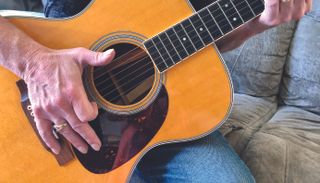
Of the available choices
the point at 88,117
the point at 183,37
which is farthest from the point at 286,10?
the point at 88,117

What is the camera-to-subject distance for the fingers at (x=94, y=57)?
83 centimetres

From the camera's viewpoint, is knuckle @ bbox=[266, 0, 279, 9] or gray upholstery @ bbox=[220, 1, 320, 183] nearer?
knuckle @ bbox=[266, 0, 279, 9]

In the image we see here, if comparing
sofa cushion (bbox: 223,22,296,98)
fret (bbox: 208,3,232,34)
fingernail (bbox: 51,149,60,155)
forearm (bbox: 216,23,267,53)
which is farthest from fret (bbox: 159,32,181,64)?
sofa cushion (bbox: 223,22,296,98)

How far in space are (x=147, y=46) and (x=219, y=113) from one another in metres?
0.23

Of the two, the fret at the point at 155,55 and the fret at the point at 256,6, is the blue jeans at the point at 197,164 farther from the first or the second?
the fret at the point at 256,6

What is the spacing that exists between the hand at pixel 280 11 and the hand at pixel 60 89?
363mm

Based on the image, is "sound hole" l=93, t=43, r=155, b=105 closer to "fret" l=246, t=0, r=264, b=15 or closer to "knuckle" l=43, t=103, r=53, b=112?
"knuckle" l=43, t=103, r=53, b=112

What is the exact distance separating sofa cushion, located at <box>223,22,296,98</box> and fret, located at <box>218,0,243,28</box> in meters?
0.53

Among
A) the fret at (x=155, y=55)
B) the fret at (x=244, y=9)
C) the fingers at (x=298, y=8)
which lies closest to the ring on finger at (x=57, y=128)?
the fret at (x=155, y=55)

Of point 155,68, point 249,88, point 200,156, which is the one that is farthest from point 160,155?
point 249,88

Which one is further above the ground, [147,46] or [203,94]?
[147,46]

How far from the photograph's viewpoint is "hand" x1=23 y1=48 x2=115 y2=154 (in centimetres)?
82

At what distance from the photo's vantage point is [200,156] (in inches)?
37.3

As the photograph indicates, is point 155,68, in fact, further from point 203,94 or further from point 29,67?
point 29,67
